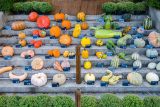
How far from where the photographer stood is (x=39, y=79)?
716cm

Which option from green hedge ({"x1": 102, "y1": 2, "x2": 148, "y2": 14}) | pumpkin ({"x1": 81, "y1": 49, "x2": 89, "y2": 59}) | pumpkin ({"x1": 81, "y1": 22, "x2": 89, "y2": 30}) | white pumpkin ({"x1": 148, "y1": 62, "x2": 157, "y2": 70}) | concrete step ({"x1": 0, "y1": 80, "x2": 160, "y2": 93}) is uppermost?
green hedge ({"x1": 102, "y1": 2, "x2": 148, "y2": 14})

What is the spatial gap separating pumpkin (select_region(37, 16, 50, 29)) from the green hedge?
174cm

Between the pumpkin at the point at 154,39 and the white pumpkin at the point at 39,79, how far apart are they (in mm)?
2935

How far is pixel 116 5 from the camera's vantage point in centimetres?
891

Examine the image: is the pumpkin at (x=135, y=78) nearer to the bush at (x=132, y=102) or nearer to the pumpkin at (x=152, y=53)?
the pumpkin at (x=152, y=53)

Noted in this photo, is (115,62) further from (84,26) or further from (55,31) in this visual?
(55,31)

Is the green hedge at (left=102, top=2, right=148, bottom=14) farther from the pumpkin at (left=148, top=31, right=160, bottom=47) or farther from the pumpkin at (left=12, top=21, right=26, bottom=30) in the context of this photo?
the pumpkin at (left=12, top=21, right=26, bottom=30)

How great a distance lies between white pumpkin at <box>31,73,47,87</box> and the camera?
281 inches

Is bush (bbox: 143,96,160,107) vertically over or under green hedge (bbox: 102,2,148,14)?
under

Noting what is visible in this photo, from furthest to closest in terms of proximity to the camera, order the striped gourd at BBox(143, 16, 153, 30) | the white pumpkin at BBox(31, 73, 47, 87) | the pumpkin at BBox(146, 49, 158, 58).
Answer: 1. the striped gourd at BBox(143, 16, 153, 30)
2. the pumpkin at BBox(146, 49, 158, 58)
3. the white pumpkin at BBox(31, 73, 47, 87)

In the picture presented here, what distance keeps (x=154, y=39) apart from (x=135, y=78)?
139 cm

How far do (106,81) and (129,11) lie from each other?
2.72 meters

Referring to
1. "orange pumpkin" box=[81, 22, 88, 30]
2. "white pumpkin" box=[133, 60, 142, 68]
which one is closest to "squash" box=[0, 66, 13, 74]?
"orange pumpkin" box=[81, 22, 88, 30]

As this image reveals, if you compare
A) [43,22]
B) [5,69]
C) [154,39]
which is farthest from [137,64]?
[5,69]
